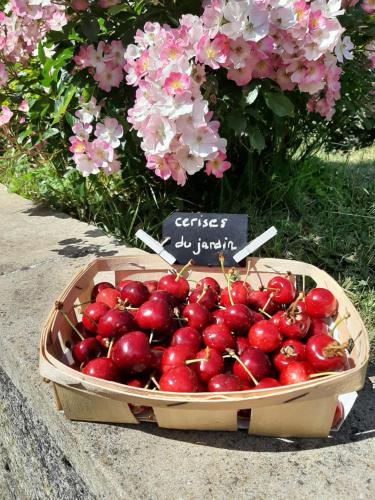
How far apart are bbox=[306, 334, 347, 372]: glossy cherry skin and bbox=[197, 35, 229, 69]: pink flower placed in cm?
72

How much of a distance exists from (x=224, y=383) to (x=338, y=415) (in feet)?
0.82

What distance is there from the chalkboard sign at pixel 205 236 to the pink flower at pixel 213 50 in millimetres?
410

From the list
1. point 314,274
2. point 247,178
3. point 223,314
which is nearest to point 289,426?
point 223,314

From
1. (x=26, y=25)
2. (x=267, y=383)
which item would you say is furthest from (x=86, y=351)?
(x=26, y=25)

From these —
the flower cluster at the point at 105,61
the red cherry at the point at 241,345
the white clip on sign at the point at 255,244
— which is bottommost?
the red cherry at the point at 241,345

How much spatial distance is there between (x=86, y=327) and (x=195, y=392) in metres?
0.37

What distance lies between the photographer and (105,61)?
1.66m

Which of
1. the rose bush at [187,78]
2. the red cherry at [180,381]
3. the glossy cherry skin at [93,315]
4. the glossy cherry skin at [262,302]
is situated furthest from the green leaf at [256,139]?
the red cherry at [180,381]

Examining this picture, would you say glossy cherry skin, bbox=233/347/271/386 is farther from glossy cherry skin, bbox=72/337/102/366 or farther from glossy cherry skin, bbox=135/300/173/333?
glossy cherry skin, bbox=72/337/102/366

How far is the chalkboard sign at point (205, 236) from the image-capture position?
1425 millimetres

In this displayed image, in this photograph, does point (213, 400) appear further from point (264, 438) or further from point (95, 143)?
point (95, 143)

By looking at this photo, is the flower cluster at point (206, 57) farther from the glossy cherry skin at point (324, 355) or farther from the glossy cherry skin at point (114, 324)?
the glossy cherry skin at point (324, 355)

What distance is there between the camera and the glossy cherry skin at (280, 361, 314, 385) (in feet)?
3.25

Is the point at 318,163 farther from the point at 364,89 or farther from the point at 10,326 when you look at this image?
the point at 10,326
